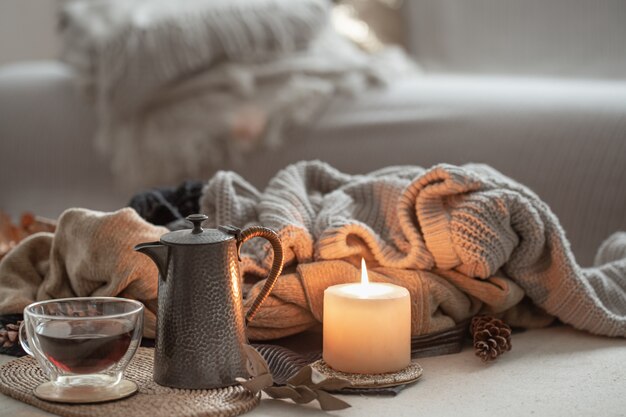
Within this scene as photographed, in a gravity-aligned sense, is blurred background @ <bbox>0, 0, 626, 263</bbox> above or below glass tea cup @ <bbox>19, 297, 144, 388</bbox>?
above

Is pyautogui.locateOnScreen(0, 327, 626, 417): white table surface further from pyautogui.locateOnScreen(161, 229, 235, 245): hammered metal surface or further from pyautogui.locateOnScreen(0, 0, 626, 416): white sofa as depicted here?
pyautogui.locateOnScreen(161, 229, 235, 245): hammered metal surface

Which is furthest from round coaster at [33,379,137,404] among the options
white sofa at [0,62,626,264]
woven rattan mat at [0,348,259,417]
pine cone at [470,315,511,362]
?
white sofa at [0,62,626,264]

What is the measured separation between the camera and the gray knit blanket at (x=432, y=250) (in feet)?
3.02

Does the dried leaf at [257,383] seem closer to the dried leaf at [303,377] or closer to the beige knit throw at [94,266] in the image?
the dried leaf at [303,377]

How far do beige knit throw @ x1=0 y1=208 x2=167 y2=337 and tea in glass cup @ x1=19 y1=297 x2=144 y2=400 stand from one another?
0.14 metres

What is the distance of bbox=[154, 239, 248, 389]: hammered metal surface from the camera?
779 millimetres

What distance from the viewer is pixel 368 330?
0.83 meters

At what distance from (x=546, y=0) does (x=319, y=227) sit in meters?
1.24

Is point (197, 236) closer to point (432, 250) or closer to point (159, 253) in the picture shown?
point (159, 253)

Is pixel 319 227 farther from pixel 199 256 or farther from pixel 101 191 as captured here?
pixel 101 191

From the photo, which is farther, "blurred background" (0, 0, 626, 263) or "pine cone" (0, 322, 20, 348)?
"blurred background" (0, 0, 626, 263)

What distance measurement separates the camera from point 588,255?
1.47 m

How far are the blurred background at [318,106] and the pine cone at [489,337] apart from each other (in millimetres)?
577

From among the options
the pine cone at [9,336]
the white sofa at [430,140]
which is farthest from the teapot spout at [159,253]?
the white sofa at [430,140]
